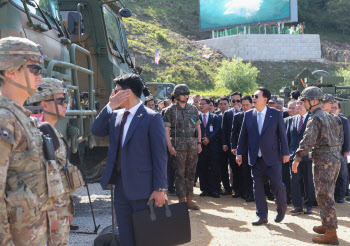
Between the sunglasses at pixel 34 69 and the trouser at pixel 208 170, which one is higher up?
the sunglasses at pixel 34 69

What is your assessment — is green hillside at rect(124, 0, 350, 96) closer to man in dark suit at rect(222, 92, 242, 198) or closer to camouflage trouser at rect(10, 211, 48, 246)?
man in dark suit at rect(222, 92, 242, 198)

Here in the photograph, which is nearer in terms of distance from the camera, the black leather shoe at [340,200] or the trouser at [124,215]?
the trouser at [124,215]

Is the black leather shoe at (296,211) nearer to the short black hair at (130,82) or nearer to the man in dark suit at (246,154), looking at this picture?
the man in dark suit at (246,154)

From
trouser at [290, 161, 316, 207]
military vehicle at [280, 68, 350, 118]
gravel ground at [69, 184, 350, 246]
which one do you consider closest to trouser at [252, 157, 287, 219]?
gravel ground at [69, 184, 350, 246]

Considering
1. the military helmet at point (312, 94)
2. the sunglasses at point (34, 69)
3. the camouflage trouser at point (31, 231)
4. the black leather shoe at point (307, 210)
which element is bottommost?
the black leather shoe at point (307, 210)

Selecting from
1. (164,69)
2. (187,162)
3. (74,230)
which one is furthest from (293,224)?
(164,69)

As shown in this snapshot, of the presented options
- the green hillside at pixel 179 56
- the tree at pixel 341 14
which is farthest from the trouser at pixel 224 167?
the tree at pixel 341 14

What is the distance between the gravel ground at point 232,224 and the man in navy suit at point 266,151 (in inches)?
11.9

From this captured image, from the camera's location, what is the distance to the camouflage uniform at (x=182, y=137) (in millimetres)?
6938

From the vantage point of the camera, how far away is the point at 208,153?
8.52 m

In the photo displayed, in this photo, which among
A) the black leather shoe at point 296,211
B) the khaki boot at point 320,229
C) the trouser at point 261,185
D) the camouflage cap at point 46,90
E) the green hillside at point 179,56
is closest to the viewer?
the camouflage cap at point 46,90

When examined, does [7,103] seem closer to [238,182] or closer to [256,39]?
[238,182]

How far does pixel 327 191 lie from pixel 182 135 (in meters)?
2.49

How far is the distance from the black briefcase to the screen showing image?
2167 inches
